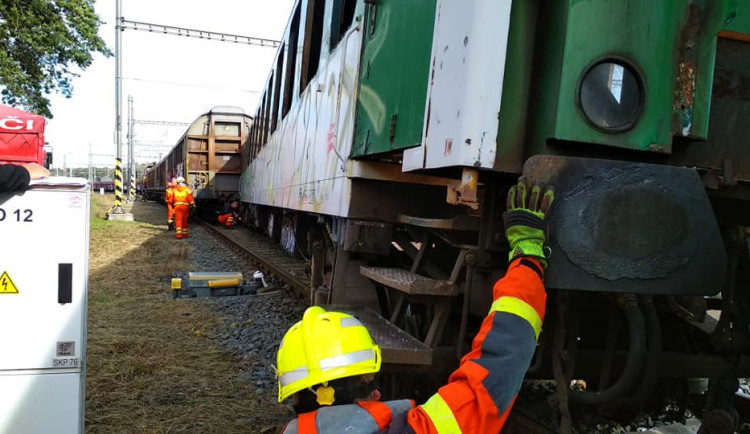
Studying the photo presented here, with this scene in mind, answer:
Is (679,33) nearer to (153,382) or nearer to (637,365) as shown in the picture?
(637,365)

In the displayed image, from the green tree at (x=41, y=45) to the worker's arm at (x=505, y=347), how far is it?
883 inches

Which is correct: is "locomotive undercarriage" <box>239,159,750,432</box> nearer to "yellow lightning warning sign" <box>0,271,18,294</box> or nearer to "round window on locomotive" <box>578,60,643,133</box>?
"round window on locomotive" <box>578,60,643,133</box>

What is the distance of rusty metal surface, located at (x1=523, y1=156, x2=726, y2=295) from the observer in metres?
1.88

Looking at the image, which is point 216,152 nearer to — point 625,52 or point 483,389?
point 625,52

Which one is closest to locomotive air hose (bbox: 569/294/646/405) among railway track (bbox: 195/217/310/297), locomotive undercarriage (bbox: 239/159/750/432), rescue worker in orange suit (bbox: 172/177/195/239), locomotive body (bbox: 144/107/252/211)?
locomotive undercarriage (bbox: 239/159/750/432)

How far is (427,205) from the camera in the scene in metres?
3.80

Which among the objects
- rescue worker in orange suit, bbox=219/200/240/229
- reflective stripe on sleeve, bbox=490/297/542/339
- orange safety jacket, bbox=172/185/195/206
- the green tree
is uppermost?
the green tree

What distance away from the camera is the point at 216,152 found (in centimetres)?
1992

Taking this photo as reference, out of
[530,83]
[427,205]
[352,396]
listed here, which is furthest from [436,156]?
[427,205]

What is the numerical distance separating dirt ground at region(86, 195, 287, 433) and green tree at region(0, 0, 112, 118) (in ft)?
53.6

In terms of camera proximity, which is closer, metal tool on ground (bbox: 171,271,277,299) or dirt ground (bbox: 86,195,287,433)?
dirt ground (bbox: 86,195,287,433)

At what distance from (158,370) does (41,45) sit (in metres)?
21.0

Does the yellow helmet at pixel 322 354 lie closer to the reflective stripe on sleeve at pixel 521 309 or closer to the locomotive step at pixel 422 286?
the reflective stripe on sleeve at pixel 521 309

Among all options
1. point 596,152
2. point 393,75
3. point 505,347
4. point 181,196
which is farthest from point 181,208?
point 505,347
